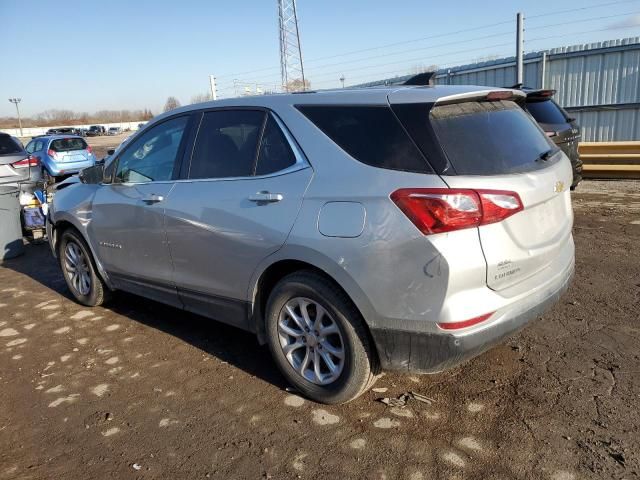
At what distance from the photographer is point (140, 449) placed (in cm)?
286

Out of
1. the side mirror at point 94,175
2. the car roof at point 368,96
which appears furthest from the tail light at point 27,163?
the car roof at point 368,96

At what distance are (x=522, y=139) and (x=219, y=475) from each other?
2451mm

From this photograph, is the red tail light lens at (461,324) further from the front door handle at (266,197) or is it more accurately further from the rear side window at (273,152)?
the rear side window at (273,152)

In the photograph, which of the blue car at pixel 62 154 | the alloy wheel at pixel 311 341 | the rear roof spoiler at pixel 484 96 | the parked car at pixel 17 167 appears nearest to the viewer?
the rear roof spoiler at pixel 484 96

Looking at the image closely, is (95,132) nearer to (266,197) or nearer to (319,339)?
(266,197)

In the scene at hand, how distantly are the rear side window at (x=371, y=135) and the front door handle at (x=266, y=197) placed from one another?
0.46 metres

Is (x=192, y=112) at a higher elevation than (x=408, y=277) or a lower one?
higher

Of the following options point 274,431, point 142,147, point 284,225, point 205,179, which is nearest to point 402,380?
point 274,431

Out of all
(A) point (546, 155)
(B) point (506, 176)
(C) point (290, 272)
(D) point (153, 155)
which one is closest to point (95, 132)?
(D) point (153, 155)

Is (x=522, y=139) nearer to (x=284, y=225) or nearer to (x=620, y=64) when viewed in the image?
(x=284, y=225)

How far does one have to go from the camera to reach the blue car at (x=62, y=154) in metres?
18.3

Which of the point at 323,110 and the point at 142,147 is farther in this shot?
the point at 142,147

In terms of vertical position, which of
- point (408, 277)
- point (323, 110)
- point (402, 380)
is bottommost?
point (402, 380)

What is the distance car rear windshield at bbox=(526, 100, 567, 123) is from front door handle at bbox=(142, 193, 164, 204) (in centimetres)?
617
